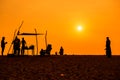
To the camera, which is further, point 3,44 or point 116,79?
point 3,44

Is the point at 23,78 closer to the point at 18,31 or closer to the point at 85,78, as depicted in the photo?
the point at 85,78

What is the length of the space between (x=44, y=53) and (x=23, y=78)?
29978 millimetres

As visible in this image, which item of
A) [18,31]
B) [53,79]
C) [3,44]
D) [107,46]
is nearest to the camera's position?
[53,79]

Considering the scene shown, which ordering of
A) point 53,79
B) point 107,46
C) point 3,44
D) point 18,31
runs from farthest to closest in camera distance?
point 18,31 < point 3,44 < point 107,46 < point 53,79

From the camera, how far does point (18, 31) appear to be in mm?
41875

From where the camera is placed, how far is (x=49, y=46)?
4306 centimetres

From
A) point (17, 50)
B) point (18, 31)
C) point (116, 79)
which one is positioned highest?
point (18, 31)

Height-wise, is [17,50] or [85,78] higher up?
[17,50]

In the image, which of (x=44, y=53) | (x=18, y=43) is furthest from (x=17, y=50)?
(x=44, y=53)

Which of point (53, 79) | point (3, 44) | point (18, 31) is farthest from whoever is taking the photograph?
point (18, 31)

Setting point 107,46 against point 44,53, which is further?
point 44,53

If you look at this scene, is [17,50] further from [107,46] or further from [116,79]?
[116,79]

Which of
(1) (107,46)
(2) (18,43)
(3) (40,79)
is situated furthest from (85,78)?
(2) (18,43)

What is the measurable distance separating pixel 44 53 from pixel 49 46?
4.60 ft
